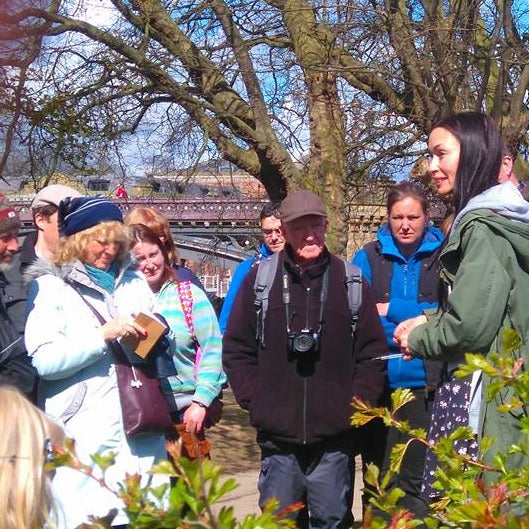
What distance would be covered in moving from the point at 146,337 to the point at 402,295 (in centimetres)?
148

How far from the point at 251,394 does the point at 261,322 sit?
0.31 metres

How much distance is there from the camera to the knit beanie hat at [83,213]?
3.98m

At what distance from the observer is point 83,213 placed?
400 cm

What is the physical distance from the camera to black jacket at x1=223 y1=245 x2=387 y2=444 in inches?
168

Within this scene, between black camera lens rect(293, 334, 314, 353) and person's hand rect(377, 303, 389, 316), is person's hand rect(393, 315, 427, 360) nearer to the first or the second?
black camera lens rect(293, 334, 314, 353)

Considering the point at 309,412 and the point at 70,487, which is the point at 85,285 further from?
the point at 309,412

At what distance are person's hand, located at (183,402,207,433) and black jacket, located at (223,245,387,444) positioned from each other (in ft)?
0.56

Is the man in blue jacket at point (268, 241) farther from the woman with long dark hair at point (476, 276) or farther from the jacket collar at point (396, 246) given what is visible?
the woman with long dark hair at point (476, 276)

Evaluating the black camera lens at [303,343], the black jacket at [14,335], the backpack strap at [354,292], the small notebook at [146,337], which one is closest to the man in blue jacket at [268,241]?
the backpack strap at [354,292]

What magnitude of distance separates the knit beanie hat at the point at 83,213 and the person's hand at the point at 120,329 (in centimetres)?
42

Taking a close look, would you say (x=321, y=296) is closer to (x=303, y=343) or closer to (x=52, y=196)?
Result: (x=303, y=343)

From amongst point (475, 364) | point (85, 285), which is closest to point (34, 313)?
point (85, 285)

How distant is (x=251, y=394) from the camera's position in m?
4.41

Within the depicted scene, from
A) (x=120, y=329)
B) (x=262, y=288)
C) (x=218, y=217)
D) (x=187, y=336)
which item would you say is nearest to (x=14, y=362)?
(x=120, y=329)
